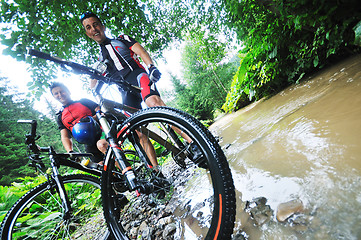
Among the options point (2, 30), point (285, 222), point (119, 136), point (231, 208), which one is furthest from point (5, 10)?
point (285, 222)

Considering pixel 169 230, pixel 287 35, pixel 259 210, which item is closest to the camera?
pixel 259 210

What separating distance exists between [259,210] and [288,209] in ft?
0.55

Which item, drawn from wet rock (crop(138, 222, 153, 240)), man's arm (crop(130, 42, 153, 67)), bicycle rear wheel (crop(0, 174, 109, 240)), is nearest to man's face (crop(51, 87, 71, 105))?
bicycle rear wheel (crop(0, 174, 109, 240))

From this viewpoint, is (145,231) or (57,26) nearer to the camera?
(145,231)

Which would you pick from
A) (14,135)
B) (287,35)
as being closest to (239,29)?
(287,35)

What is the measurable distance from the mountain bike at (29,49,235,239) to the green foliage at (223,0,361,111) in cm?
315

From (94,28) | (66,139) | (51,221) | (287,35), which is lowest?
(51,221)

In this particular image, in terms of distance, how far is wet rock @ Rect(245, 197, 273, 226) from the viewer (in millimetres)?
906

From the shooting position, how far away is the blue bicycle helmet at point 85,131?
205cm

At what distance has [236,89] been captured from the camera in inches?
239

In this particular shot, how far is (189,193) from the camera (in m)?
1.76

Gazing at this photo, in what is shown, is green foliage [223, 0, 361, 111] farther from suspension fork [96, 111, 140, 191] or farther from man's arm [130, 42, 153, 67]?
suspension fork [96, 111, 140, 191]

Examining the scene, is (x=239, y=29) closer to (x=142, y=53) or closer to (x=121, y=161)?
(x=142, y=53)

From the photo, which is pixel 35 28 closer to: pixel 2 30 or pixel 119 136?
pixel 2 30
